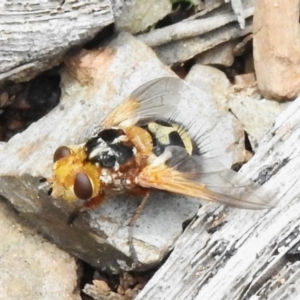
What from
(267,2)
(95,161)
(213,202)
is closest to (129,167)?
(95,161)

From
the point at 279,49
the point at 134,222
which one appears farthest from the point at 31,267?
the point at 279,49

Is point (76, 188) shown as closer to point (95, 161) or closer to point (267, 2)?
point (95, 161)

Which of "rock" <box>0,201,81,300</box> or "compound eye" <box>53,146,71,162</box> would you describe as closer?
"compound eye" <box>53,146,71,162</box>

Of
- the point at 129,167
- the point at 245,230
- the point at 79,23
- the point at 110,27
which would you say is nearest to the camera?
the point at 245,230

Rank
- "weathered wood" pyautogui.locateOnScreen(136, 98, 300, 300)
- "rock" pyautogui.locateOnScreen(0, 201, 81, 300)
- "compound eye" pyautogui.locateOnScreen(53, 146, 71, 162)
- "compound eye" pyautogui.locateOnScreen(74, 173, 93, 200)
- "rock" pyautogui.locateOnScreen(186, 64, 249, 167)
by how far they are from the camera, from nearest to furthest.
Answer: "weathered wood" pyautogui.locateOnScreen(136, 98, 300, 300) < "compound eye" pyautogui.locateOnScreen(74, 173, 93, 200) < "compound eye" pyautogui.locateOnScreen(53, 146, 71, 162) < "rock" pyautogui.locateOnScreen(0, 201, 81, 300) < "rock" pyautogui.locateOnScreen(186, 64, 249, 167)

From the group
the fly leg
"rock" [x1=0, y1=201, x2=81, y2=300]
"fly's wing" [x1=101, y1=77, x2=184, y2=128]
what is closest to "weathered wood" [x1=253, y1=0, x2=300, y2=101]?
"fly's wing" [x1=101, y1=77, x2=184, y2=128]

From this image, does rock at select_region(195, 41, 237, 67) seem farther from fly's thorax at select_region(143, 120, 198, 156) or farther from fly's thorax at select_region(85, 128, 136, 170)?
fly's thorax at select_region(85, 128, 136, 170)

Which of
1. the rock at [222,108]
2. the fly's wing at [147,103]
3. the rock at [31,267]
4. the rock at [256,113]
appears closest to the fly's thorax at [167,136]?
the fly's wing at [147,103]
